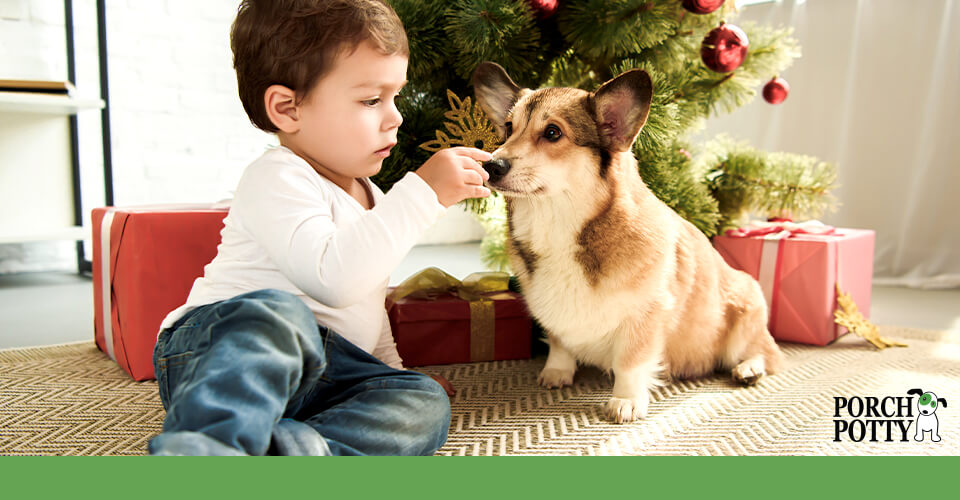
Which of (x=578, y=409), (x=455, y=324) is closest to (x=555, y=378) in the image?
(x=578, y=409)

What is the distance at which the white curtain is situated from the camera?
8.89 ft

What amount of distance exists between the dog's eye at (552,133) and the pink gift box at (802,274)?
3.09ft

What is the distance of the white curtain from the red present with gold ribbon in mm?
2226

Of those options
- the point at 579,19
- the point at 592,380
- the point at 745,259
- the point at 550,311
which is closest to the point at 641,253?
the point at 550,311

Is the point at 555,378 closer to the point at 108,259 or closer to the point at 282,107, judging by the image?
the point at 282,107

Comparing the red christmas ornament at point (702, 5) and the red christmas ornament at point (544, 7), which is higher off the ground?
the red christmas ornament at point (702, 5)

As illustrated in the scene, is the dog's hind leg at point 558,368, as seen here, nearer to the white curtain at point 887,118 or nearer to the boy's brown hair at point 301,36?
→ the boy's brown hair at point 301,36

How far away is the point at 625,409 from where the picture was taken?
1118 millimetres

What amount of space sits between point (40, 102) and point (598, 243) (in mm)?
2414

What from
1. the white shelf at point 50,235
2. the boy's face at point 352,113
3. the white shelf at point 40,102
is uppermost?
the white shelf at point 40,102

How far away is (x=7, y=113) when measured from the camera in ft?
8.78

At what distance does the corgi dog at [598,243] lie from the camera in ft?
3.58

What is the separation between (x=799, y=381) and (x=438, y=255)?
2591 millimetres

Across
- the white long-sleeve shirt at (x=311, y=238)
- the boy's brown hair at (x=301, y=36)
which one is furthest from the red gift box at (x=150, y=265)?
the boy's brown hair at (x=301, y=36)
